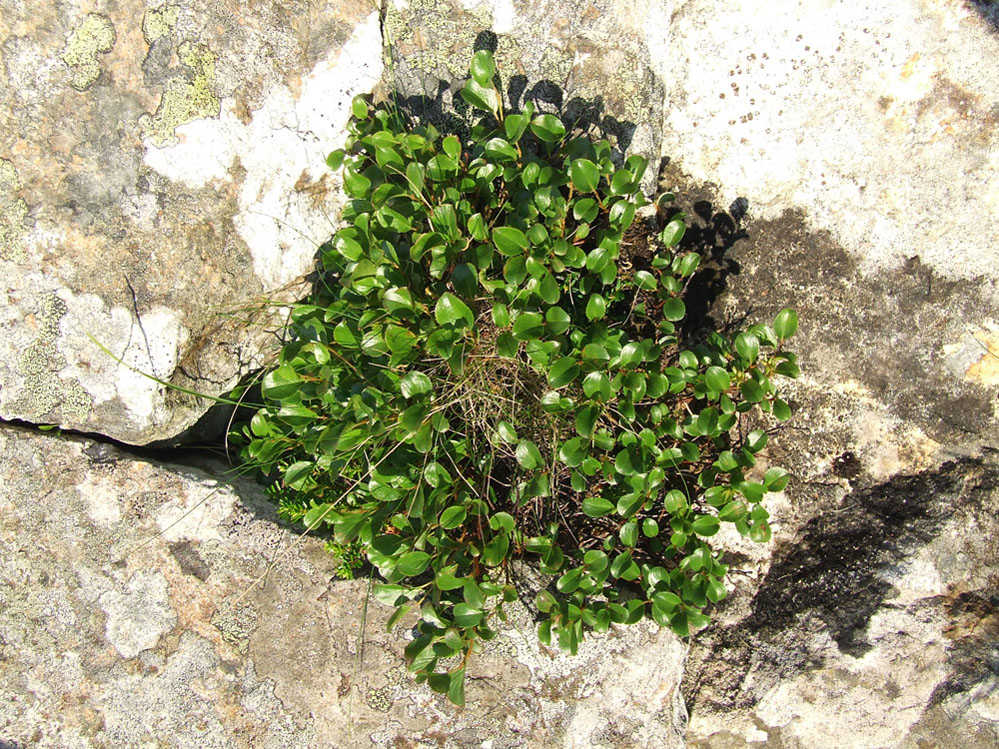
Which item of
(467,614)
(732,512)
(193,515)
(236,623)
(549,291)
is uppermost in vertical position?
(549,291)

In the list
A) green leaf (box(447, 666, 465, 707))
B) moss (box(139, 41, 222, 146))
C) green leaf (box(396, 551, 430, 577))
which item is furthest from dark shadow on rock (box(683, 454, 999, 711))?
moss (box(139, 41, 222, 146))

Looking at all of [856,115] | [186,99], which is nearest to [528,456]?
[186,99]

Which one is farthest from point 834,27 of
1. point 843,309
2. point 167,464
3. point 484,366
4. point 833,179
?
point 167,464

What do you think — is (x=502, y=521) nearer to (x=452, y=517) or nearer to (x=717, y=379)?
(x=452, y=517)

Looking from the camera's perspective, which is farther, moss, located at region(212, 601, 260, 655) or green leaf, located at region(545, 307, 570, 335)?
moss, located at region(212, 601, 260, 655)

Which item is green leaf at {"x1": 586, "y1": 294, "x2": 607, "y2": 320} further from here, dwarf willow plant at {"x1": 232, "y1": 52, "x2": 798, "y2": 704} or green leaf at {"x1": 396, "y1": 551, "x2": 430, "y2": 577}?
green leaf at {"x1": 396, "y1": 551, "x2": 430, "y2": 577}

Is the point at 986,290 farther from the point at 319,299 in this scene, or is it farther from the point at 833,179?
the point at 319,299

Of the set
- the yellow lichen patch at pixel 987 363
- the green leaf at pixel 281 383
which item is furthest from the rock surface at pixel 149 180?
the yellow lichen patch at pixel 987 363

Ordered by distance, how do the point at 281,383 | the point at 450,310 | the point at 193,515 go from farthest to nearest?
the point at 193,515
the point at 281,383
the point at 450,310
